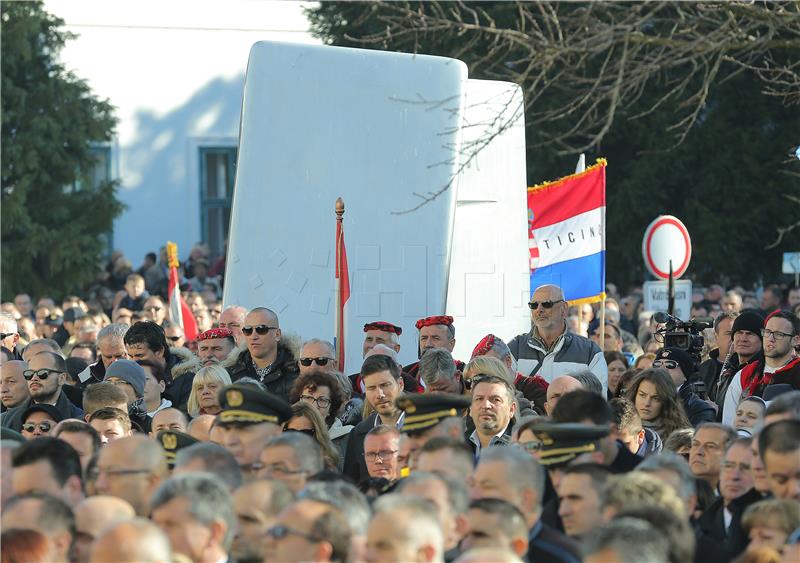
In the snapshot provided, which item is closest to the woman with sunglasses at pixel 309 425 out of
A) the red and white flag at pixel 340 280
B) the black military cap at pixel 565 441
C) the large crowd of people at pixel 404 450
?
the large crowd of people at pixel 404 450

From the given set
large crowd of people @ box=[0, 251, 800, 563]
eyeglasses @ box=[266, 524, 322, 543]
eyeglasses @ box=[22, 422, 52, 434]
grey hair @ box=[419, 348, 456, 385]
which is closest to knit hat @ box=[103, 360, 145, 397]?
large crowd of people @ box=[0, 251, 800, 563]

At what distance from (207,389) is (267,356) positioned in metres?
1.05

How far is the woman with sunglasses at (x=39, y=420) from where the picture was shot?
31.2 feet

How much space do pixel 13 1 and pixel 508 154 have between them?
1394 cm

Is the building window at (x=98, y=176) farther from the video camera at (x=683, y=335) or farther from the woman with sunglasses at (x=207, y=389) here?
the woman with sunglasses at (x=207, y=389)

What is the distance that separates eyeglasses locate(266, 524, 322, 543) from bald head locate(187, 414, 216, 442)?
10.1 ft

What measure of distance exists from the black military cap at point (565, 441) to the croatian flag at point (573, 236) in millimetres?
6553

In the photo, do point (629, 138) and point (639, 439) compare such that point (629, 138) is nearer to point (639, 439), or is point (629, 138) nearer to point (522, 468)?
point (639, 439)

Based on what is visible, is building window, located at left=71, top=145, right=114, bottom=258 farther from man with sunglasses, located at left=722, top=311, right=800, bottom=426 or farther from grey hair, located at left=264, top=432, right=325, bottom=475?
grey hair, located at left=264, top=432, right=325, bottom=475

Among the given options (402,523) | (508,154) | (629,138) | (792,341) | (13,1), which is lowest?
(402,523)

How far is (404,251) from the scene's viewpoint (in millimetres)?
12469

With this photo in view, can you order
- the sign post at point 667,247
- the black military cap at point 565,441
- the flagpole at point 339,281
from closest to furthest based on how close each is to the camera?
1. the black military cap at point 565,441
2. the flagpole at point 339,281
3. the sign post at point 667,247

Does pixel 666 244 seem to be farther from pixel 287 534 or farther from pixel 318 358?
pixel 287 534

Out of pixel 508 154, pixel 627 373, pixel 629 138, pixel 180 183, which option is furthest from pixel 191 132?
pixel 627 373
